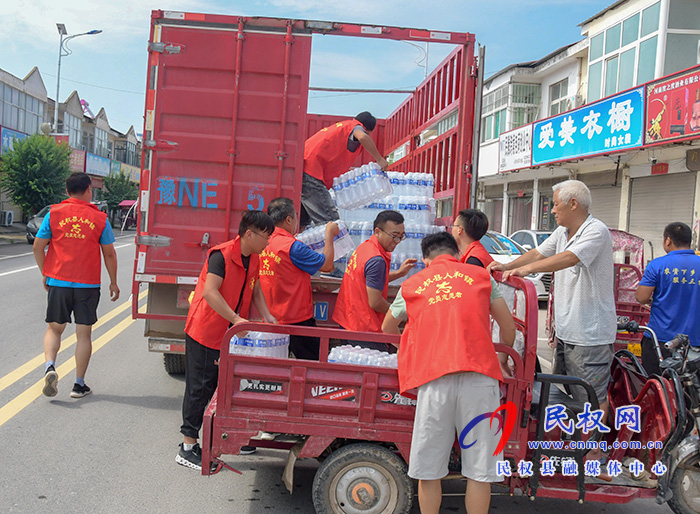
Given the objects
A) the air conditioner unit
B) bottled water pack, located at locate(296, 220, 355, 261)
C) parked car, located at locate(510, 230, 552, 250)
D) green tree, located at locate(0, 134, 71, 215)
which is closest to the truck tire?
bottled water pack, located at locate(296, 220, 355, 261)

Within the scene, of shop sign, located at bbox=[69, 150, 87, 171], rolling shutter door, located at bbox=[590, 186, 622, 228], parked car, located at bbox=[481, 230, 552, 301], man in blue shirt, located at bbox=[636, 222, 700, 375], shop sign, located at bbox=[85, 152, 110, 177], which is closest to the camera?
man in blue shirt, located at bbox=[636, 222, 700, 375]

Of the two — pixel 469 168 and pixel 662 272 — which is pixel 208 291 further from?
pixel 662 272

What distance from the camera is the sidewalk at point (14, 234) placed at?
2496cm

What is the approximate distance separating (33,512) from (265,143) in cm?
314

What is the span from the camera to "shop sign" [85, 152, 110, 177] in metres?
→ 45.4

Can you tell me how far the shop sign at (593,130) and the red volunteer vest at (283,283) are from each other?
1193 centimetres

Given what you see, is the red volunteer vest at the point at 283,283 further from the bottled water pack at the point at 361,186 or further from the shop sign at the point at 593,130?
the shop sign at the point at 593,130

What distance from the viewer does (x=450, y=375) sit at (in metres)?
2.97

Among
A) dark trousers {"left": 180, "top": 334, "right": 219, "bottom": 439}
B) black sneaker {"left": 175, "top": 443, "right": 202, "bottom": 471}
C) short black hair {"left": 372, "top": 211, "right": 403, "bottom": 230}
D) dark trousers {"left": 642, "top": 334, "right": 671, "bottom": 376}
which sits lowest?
black sneaker {"left": 175, "top": 443, "right": 202, "bottom": 471}

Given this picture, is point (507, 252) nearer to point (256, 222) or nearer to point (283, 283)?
point (283, 283)

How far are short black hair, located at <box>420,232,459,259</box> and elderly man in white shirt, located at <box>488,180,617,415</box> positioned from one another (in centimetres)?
58

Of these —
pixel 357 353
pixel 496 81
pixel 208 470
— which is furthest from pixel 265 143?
pixel 496 81

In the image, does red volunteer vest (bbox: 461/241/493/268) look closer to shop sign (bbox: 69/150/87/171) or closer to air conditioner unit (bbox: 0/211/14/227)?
air conditioner unit (bbox: 0/211/14/227)

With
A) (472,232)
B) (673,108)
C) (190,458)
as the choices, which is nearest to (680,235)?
(472,232)
